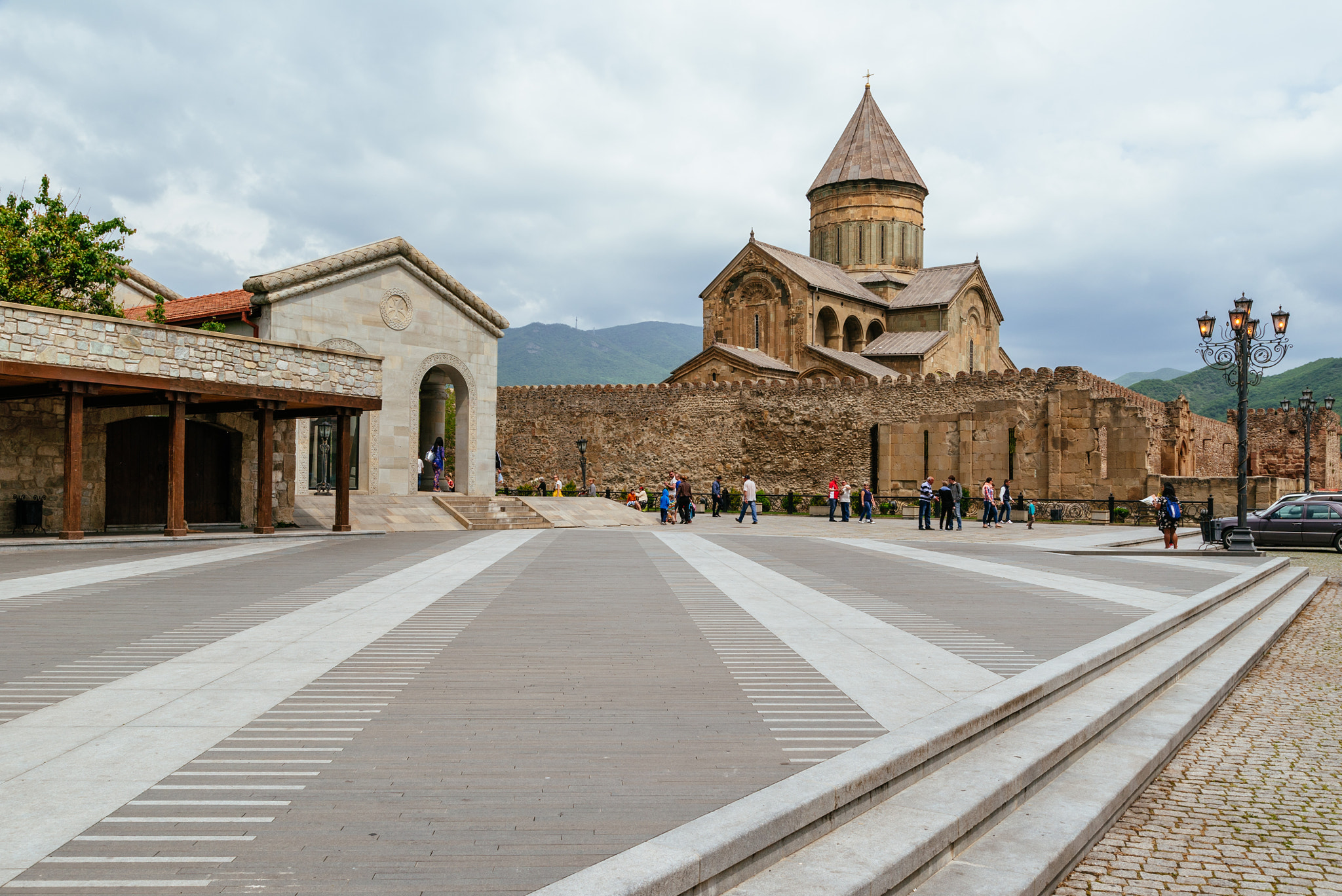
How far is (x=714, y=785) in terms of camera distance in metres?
3.78

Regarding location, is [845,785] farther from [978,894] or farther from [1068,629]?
[1068,629]

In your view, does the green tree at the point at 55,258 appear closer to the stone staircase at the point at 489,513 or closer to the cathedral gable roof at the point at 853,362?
A: the stone staircase at the point at 489,513

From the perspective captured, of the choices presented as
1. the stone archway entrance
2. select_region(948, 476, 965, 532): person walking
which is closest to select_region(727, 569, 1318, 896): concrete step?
select_region(948, 476, 965, 532): person walking

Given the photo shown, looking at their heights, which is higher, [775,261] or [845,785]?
[775,261]

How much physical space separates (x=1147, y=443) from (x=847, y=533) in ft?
44.7

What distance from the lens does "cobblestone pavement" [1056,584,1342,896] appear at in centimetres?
388

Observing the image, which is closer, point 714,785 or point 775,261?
point 714,785

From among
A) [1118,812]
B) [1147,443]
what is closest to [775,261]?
[1147,443]

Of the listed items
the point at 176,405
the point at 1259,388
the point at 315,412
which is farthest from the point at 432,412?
the point at 1259,388

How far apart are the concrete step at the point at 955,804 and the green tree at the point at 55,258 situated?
2482 centimetres

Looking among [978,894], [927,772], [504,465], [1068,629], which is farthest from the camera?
[504,465]

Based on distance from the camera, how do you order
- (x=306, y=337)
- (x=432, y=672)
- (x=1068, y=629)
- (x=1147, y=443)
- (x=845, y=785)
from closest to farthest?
1. (x=845, y=785)
2. (x=432, y=672)
3. (x=1068, y=629)
4. (x=306, y=337)
5. (x=1147, y=443)

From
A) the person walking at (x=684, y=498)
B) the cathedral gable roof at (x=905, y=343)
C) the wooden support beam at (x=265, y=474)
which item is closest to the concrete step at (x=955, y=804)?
the wooden support beam at (x=265, y=474)

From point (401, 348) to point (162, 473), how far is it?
24.5ft
